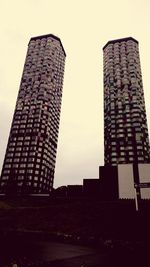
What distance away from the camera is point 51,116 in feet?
413

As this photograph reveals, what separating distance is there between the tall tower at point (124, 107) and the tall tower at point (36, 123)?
91.1 ft

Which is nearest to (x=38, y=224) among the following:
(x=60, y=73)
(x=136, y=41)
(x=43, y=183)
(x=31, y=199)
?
(x=31, y=199)

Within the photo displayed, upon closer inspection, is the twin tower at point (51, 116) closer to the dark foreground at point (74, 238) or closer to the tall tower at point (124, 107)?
the tall tower at point (124, 107)

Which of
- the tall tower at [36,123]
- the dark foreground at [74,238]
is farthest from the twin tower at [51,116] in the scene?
the dark foreground at [74,238]

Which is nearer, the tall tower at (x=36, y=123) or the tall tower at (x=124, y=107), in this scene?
the tall tower at (x=36, y=123)

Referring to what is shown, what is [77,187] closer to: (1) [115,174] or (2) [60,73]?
(1) [115,174]

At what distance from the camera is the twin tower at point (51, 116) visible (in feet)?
354

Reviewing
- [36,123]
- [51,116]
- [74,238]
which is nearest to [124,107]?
[51,116]

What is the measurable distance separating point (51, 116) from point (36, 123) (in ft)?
35.1

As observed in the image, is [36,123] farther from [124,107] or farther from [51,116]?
[124,107]

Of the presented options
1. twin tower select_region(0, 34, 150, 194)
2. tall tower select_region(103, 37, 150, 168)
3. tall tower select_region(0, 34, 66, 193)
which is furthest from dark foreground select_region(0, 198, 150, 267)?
tall tower select_region(103, 37, 150, 168)

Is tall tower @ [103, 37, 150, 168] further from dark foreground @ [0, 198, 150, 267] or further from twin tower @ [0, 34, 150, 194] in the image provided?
dark foreground @ [0, 198, 150, 267]

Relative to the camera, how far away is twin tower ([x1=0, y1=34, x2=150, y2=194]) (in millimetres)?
107938

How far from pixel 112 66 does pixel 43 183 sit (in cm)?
7797
